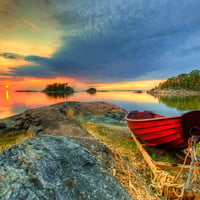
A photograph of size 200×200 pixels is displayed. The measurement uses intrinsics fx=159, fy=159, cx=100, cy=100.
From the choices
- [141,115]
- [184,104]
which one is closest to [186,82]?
[184,104]


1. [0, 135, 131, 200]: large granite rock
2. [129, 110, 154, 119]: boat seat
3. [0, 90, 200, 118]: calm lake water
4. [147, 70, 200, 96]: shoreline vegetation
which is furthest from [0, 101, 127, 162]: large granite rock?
[147, 70, 200, 96]: shoreline vegetation

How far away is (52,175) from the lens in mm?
1893

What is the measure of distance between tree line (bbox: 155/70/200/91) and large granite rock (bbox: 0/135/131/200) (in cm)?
11766

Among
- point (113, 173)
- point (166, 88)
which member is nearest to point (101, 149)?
point (113, 173)

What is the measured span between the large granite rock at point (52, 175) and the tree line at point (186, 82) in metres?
118

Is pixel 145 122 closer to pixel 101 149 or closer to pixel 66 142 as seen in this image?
pixel 101 149

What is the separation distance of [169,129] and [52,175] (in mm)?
3867

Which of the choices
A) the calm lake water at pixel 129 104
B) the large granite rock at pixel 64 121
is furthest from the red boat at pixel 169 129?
the calm lake water at pixel 129 104

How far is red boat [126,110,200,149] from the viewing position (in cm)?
423

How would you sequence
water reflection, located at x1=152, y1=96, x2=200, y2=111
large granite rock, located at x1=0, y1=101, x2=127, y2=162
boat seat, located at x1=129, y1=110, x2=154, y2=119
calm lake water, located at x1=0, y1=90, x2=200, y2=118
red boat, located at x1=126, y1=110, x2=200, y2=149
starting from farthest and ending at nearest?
water reflection, located at x1=152, y1=96, x2=200, y2=111 < calm lake water, located at x1=0, y1=90, x2=200, y2=118 < boat seat, located at x1=129, y1=110, x2=154, y2=119 < red boat, located at x1=126, y1=110, x2=200, y2=149 < large granite rock, located at x1=0, y1=101, x2=127, y2=162

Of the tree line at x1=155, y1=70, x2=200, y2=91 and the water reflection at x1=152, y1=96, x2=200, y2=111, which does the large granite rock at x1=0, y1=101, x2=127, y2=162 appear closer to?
the water reflection at x1=152, y1=96, x2=200, y2=111

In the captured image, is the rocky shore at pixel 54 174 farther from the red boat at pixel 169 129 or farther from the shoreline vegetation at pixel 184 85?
the shoreline vegetation at pixel 184 85

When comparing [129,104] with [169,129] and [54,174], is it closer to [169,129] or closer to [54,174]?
[169,129]

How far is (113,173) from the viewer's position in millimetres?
2484
